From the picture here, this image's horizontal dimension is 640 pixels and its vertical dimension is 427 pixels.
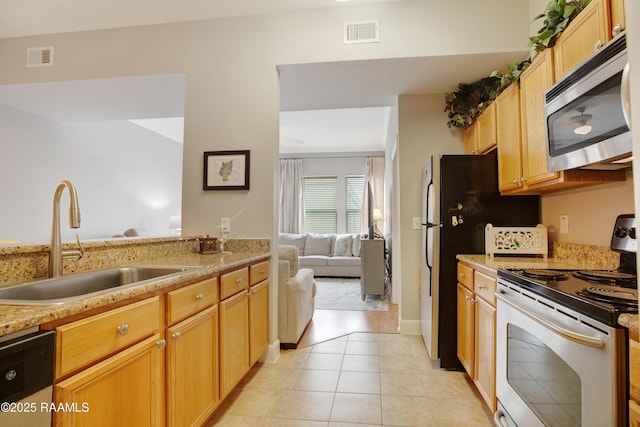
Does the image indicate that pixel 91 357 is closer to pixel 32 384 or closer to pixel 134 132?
pixel 32 384

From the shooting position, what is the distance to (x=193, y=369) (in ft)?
4.72

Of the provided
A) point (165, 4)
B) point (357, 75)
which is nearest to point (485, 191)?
point (357, 75)

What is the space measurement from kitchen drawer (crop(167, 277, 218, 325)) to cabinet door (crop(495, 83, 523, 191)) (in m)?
1.97

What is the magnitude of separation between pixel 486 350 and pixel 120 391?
176 centimetres

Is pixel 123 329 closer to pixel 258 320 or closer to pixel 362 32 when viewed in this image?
pixel 258 320

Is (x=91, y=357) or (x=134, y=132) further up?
(x=134, y=132)

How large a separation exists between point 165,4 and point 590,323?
3.30 meters

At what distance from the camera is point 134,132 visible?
211 inches

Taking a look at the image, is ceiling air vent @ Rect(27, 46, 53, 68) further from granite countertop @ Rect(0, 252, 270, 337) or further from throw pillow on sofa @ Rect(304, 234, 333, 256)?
throw pillow on sofa @ Rect(304, 234, 333, 256)

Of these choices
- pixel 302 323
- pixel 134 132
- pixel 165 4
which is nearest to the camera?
pixel 165 4

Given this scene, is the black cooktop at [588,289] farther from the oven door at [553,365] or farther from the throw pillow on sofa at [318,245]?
the throw pillow on sofa at [318,245]

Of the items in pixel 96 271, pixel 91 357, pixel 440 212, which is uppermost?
pixel 440 212

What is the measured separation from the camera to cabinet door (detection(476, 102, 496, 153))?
238 centimetres

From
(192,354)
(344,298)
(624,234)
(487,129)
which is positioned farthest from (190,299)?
(344,298)
